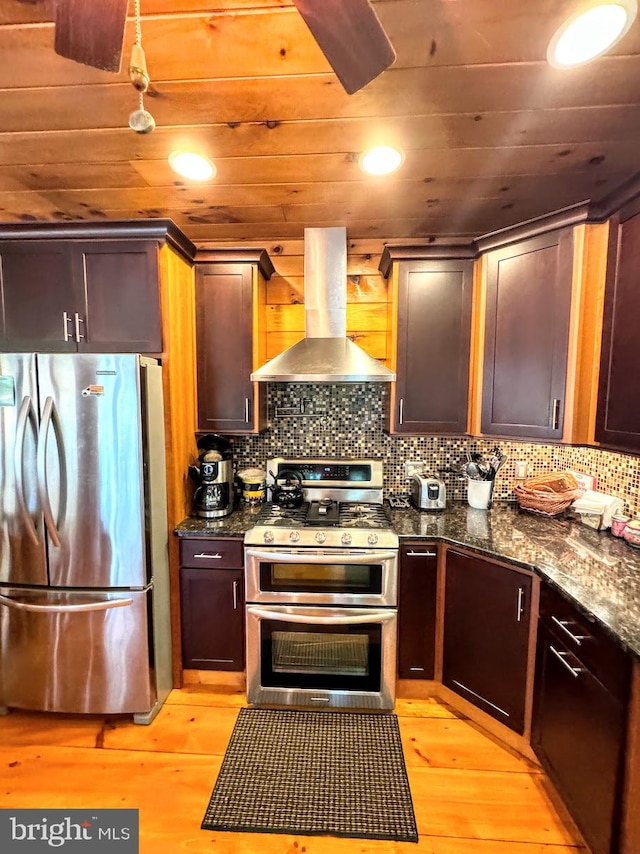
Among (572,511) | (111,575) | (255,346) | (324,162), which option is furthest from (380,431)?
(111,575)

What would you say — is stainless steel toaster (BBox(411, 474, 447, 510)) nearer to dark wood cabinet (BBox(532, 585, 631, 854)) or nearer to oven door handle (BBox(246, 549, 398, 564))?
oven door handle (BBox(246, 549, 398, 564))

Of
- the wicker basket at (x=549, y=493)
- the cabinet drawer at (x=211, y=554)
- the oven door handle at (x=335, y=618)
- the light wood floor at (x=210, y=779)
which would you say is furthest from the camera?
the wicker basket at (x=549, y=493)

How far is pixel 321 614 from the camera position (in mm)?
1925

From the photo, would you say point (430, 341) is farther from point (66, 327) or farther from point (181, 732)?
point (181, 732)

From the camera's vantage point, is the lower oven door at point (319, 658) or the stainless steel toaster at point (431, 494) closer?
the lower oven door at point (319, 658)

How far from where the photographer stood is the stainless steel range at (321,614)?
75.7 inches

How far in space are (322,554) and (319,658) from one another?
1.82 feet

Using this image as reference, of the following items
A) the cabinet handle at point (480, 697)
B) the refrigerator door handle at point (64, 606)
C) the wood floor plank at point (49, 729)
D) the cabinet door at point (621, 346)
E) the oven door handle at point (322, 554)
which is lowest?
the wood floor plank at point (49, 729)

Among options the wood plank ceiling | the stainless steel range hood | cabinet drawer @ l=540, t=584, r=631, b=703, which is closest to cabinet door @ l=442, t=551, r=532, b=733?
cabinet drawer @ l=540, t=584, r=631, b=703

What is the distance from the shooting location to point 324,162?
162 cm

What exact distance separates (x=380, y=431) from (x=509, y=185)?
4.83 ft

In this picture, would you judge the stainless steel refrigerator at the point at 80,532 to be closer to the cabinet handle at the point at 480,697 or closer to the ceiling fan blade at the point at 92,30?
the ceiling fan blade at the point at 92,30

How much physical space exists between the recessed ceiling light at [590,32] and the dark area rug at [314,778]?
2611mm

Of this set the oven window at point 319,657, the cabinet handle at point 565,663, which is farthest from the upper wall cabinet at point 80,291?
the cabinet handle at point 565,663
